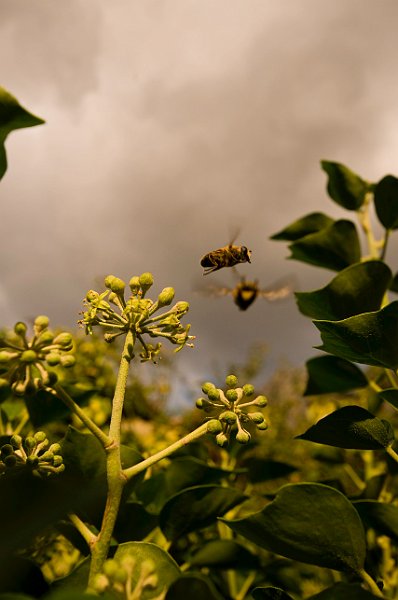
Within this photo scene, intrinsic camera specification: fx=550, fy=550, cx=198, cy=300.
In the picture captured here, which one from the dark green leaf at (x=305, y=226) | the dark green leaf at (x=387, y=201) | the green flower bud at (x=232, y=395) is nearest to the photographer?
the green flower bud at (x=232, y=395)

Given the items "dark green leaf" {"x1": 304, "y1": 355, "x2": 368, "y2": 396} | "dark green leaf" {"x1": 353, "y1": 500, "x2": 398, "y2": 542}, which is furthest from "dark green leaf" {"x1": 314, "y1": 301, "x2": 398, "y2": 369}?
"dark green leaf" {"x1": 304, "y1": 355, "x2": 368, "y2": 396}

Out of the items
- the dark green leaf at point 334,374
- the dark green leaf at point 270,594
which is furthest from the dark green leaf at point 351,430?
the dark green leaf at point 334,374

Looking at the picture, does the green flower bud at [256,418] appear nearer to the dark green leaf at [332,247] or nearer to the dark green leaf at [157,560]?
the dark green leaf at [157,560]

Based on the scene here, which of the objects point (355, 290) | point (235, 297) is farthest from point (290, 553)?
point (235, 297)

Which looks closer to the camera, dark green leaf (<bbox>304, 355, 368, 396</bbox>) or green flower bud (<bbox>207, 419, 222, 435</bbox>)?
green flower bud (<bbox>207, 419, 222, 435</bbox>)

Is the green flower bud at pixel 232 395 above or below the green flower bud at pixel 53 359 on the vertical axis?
below

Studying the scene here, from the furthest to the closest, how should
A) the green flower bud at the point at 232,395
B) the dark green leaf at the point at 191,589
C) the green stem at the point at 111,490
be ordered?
1. the green flower bud at the point at 232,395
2. the green stem at the point at 111,490
3. the dark green leaf at the point at 191,589

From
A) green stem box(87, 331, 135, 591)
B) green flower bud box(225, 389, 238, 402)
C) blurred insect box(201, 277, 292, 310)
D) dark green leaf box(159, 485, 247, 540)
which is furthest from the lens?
blurred insect box(201, 277, 292, 310)

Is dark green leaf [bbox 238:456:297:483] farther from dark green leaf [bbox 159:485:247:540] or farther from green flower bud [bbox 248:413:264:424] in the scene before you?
green flower bud [bbox 248:413:264:424]
